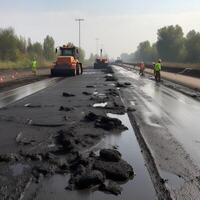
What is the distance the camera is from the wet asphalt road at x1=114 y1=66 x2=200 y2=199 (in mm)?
6852

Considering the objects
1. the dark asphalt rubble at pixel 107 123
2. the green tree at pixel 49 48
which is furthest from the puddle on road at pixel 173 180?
the green tree at pixel 49 48

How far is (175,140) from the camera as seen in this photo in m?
10.1

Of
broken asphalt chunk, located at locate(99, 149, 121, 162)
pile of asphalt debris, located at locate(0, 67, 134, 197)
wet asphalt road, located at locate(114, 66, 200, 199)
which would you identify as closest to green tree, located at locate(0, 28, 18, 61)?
wet asphalt road, located at locate(114, 66, 200, 199)

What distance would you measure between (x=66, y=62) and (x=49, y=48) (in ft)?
336

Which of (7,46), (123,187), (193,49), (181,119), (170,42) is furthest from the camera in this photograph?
(170,42)

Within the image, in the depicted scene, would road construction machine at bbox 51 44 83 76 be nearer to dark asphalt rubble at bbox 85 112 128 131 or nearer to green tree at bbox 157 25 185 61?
dark asphalt rubble at bbox 85 112 128 131

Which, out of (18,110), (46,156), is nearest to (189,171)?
(46,156)

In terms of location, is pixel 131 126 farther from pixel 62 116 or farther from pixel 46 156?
pixel 46 156

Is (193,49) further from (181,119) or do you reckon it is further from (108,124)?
(108,124)

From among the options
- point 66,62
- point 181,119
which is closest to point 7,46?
point 66,62

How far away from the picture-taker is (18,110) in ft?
50.2

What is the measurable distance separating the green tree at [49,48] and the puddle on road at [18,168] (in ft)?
425

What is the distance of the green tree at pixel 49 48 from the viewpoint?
13775 cm

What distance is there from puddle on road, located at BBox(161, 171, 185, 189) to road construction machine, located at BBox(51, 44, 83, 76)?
34.0 m
